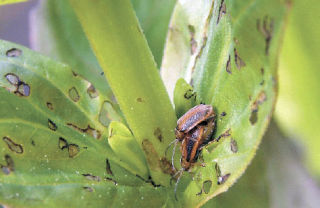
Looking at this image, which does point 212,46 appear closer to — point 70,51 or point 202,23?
point 202,23

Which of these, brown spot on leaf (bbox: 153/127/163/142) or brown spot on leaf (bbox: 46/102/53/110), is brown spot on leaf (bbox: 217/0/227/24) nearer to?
brown spot on leaf (bbox: 153/127/163/142)

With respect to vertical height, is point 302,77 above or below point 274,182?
above

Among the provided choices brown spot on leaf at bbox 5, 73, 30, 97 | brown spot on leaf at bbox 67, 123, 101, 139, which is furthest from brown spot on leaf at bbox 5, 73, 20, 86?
brown spot on leaf at bbox 67, 123, 101, 139

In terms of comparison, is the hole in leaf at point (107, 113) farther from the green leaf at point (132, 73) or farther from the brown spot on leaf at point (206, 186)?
the brown spot on leaf at point (206, 186)

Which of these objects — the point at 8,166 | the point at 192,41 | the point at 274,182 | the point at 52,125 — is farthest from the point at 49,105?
the point at 274,182

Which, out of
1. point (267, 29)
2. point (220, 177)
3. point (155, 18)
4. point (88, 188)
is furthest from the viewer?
point (155, 18)

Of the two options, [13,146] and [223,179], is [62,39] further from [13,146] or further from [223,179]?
[223,179]

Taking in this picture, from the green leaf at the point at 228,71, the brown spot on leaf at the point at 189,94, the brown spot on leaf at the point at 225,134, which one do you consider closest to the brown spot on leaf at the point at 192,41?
the green leaf at the point at 228,71
